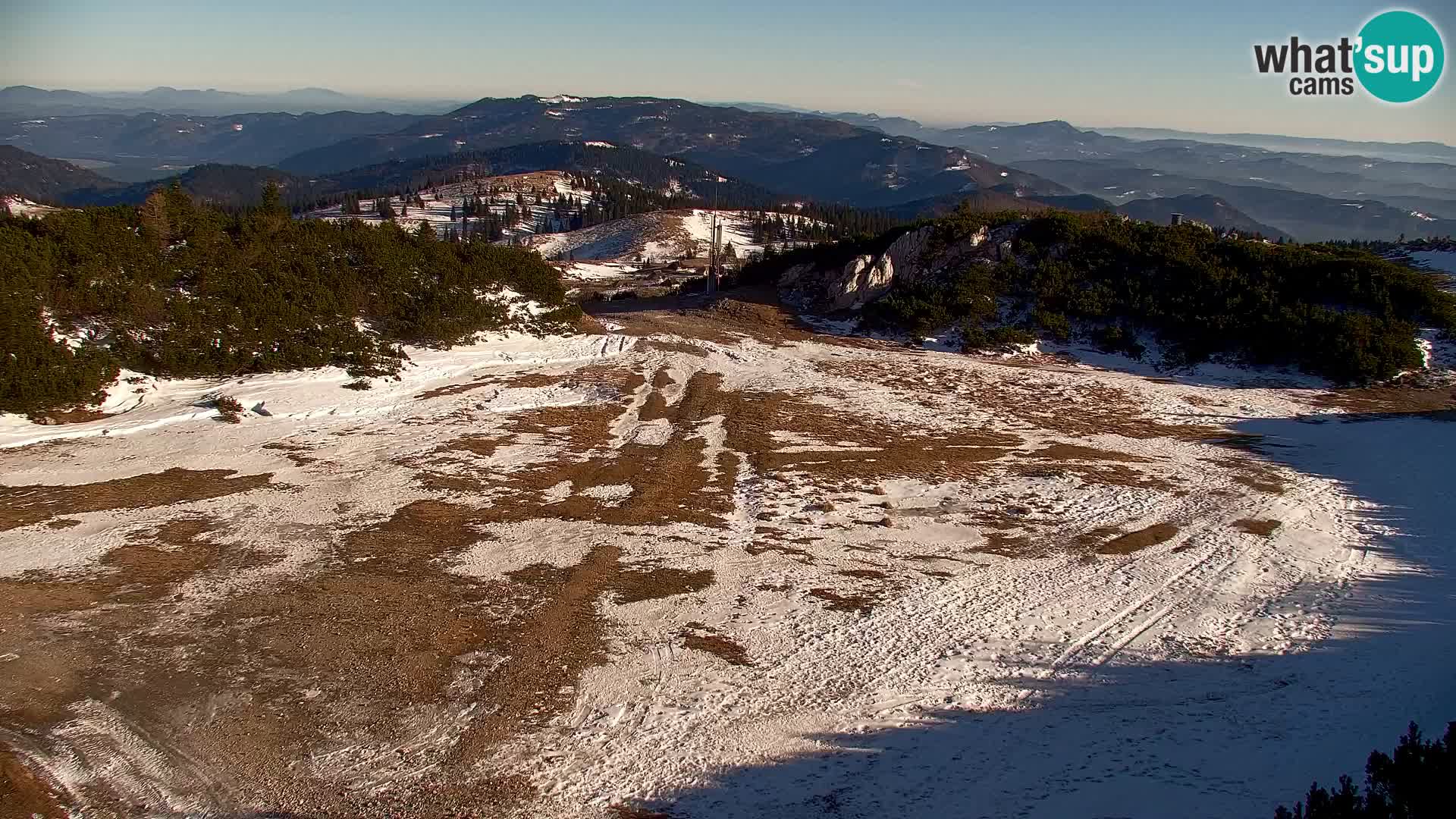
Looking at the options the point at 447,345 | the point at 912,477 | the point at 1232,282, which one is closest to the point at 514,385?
the point at 447,345

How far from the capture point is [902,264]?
34531 mm

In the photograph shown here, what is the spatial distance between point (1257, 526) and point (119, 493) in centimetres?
2039

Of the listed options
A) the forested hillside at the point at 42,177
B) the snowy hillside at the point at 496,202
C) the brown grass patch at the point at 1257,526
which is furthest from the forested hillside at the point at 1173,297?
the forested hillside at the point at 42,177

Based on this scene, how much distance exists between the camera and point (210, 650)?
1023 cm

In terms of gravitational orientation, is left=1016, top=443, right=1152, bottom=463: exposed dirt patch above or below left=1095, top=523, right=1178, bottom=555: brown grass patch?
above

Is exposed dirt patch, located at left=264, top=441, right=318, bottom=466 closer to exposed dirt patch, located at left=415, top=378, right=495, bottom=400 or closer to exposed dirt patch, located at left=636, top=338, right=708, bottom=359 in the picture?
exposed dirt patch, located at left=415, top=378, right=495, bottom=400

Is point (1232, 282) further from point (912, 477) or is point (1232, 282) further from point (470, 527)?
point (470, 527)

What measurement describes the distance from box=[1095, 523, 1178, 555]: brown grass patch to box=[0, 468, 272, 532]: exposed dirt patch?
1514 cm

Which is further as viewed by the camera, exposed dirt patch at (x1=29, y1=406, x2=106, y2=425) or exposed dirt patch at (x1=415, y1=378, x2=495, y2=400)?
exposed dirt patch at (x1=415, y1=378, x2=495, y2=400)

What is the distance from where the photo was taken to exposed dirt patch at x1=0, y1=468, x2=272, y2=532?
13.7 meters

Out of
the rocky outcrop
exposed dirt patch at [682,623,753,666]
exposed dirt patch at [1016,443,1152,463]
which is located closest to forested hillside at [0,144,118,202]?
Result: the rocky outcrop

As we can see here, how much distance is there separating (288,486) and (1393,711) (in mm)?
16933

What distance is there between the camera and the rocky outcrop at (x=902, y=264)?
111ft

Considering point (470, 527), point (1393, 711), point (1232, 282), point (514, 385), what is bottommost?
point (1393, 711)
